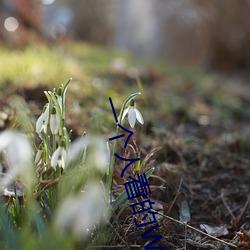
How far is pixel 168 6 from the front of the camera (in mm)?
8133

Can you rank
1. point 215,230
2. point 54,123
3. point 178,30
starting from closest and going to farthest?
point 54,123
point 215,230
point 178,30

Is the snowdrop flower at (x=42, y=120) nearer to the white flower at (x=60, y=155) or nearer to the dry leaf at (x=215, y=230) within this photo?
the white flower at (x=60, y=155)

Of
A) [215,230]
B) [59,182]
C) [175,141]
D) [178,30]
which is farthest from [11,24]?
[59,182]

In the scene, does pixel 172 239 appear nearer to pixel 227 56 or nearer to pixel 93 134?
pixel 93 134

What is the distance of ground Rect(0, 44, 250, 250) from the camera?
1420 millimetres

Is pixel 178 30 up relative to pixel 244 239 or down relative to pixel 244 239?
down

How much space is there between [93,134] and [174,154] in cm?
108

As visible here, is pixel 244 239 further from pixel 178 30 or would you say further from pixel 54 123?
pixel 178 30

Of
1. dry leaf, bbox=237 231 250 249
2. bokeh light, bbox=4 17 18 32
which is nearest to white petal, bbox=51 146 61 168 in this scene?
dry leaf, bbox=237 231 250 249

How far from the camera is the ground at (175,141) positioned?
142 centimetres

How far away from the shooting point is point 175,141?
90.2 inches

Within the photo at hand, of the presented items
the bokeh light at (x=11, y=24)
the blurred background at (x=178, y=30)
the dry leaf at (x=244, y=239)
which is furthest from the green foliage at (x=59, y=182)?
the bokeh light at (x=11, y=24)

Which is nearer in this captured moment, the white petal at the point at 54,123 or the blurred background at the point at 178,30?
the white petal at the point at 54,123

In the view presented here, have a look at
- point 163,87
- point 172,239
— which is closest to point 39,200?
point 172,239
